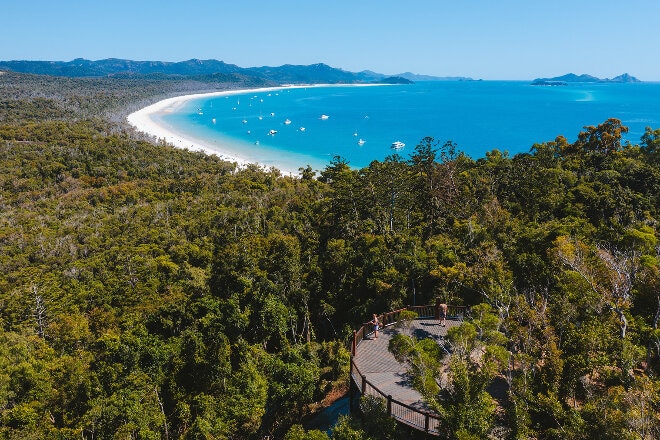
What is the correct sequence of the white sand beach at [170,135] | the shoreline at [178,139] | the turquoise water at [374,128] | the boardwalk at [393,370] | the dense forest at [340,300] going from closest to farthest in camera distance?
1. the dense forest at [340,300]
2. the boardwalk at [393,370]
3. the shoreline at [178,139]
4. the white sand beach at [170,135]
5. the turquoise water at [374,128]

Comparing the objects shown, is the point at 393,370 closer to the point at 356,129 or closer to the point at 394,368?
the point at 394,368

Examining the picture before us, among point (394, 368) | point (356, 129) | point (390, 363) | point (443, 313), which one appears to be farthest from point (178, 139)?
point (394, 368)

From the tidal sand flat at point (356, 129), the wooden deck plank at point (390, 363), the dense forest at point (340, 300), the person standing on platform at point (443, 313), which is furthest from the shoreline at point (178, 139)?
the wooden deck plank at point (390, 363)

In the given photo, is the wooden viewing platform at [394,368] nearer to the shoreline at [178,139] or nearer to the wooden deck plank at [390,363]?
the wooden deck plank at [390,363]

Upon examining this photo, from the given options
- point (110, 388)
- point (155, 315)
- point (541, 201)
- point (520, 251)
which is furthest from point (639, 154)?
point (110, 388)

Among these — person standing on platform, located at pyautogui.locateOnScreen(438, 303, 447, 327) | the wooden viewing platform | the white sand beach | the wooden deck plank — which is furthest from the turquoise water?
the wooden deck plank

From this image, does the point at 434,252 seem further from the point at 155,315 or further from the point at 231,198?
the point at 231,198
